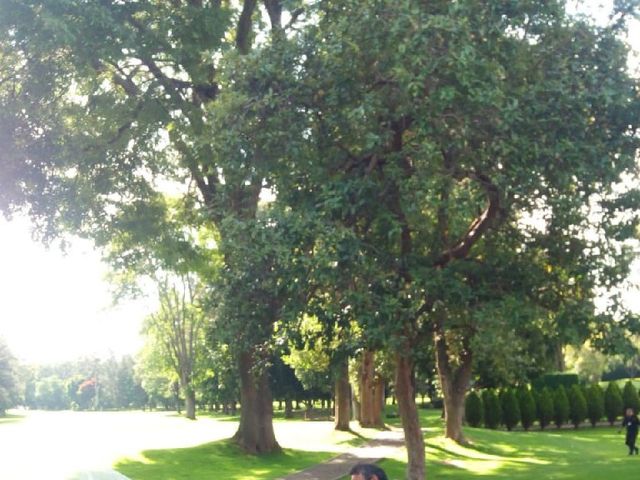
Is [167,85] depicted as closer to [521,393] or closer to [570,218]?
[570,218]

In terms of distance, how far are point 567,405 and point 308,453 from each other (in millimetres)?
20122

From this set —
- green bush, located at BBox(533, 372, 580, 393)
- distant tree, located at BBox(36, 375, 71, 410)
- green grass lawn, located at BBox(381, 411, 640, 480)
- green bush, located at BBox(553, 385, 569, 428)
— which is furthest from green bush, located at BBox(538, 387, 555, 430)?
distant tree, located at BBox(36, 375, 71, 410)

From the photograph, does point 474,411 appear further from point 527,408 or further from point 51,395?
point 51,395

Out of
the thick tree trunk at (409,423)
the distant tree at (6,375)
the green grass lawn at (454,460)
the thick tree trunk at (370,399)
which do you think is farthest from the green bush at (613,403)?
the distant tree at (6,375)

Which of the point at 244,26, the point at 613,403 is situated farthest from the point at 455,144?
the point at 613,403

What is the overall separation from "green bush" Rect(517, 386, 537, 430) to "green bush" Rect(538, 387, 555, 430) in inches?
13.7

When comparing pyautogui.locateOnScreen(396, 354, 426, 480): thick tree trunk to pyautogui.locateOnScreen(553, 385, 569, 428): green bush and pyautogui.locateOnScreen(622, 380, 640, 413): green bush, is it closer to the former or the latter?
pyautogui.locateOnScreen(553, 385, 569, 428): green bush

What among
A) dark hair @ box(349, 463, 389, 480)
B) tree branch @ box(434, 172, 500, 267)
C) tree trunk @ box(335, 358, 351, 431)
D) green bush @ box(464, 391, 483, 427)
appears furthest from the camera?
green bush @ box(464, 391, 483, 427)

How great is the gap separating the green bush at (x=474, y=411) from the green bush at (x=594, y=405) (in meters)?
5.60

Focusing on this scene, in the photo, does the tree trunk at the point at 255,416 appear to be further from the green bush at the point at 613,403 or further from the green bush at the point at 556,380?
the green bush at the point at 556,380

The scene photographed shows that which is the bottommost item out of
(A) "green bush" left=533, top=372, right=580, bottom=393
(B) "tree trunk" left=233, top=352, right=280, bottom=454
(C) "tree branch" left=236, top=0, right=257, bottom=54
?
(B) "tree trunk" left=233, top=352, right=280, bottom=454

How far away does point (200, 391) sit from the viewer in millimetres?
70062

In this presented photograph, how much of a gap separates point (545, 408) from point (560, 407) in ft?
2.69

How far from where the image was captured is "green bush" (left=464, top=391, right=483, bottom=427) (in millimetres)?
45672
